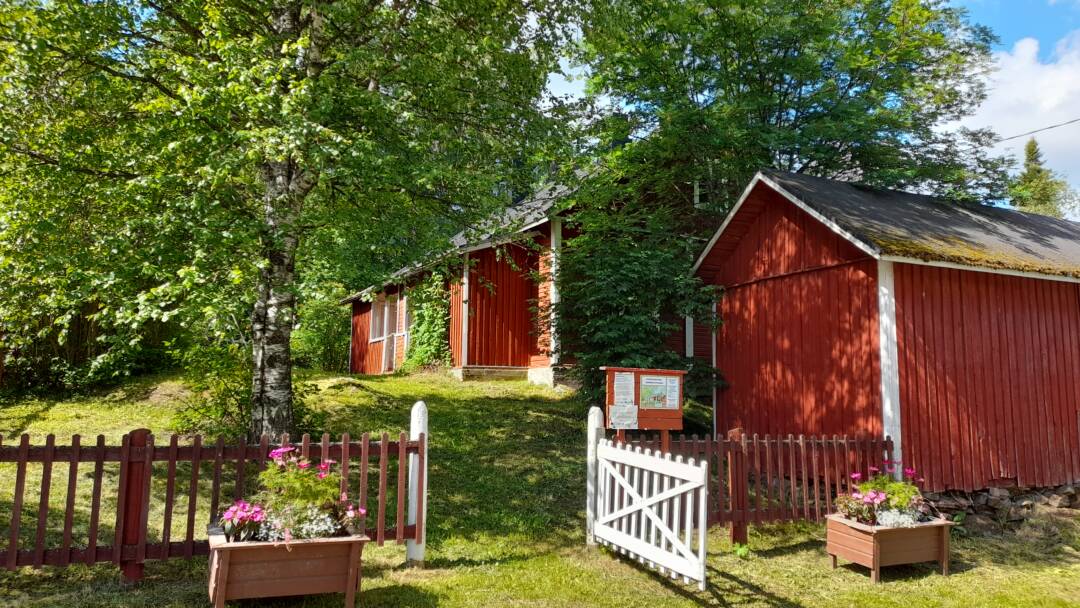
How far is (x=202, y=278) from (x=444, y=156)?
3514 mm

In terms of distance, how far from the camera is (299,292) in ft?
23.0

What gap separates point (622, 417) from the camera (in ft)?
23.1

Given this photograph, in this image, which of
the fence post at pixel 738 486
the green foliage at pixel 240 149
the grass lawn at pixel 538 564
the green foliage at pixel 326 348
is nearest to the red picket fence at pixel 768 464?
the fence post at pixel 738 486

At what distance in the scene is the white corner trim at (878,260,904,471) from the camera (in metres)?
8.22

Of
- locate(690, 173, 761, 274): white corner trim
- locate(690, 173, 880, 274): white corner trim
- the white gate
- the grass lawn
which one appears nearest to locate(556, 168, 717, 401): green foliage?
locate(690, 173, 761, 274): white corner trim

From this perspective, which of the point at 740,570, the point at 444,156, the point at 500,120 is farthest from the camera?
the point at 500,120

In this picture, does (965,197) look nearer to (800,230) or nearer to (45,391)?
(800,230)

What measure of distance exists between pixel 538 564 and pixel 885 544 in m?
3.25

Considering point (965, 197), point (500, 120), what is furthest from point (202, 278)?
point (965, 197)

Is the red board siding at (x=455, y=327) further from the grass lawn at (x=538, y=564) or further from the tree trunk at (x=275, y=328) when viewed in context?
the tree trunk at (x=275, y=328)

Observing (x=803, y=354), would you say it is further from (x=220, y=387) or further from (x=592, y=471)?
(x=220, y=387)

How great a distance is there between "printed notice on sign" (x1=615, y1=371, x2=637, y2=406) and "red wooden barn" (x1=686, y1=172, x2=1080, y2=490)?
11.3 ft

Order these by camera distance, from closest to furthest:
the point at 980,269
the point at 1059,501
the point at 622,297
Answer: the point at 980,269 → the point at 1059,501 → the point at 622,297

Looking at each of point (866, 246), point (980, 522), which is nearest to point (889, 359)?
point (866, 246)
